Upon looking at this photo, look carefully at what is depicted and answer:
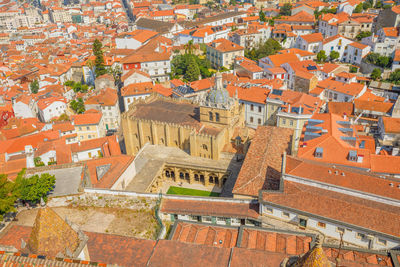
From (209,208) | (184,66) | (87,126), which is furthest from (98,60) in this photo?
(209,208)

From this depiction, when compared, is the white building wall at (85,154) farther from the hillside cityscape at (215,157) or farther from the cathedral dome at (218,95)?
the cathedral dome at (218,95)

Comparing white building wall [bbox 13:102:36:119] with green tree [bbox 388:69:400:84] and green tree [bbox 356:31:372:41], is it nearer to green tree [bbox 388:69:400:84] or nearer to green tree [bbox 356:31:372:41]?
green tree [bbox 388:69:400:84]

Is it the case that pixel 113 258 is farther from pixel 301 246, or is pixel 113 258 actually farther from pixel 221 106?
pixel 221 106

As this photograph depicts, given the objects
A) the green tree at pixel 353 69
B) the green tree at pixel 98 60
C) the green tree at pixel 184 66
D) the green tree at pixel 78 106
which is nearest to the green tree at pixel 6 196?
the green tree at pixel 78 106

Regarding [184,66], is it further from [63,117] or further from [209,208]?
[209,208]

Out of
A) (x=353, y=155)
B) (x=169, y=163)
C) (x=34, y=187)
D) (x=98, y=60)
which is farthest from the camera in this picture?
(x=98, y=60)
